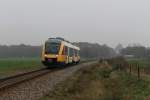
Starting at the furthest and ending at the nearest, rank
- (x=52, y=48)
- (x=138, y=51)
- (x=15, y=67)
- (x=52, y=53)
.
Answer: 1. (x=138, y=51)
2. (x=15, y=67)
3. (x=52, y=48)
4. (x=52, y=53)

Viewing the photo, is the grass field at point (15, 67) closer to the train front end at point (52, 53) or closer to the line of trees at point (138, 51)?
the train front end at point (52, 53)

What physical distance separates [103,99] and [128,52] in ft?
577

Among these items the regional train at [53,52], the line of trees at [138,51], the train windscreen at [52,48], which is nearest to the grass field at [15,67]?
the regional train at [53,52]

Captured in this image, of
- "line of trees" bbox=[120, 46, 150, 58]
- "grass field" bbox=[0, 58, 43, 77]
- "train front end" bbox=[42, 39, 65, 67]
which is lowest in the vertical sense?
"grass field" bbox=[0, 58, 43, 77]

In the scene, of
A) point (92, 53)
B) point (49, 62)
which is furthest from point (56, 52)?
point (92, 53)

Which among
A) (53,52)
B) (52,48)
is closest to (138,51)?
(52,48)

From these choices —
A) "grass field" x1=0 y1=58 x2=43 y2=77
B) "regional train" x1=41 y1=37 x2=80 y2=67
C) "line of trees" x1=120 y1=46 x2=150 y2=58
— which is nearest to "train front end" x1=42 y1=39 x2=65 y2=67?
"regional train" x1=41 y1=37 x2=80 y2=67

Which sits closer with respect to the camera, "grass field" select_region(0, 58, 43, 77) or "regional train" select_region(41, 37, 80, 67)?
"grass field" select_region(0, 58, 43, 77)

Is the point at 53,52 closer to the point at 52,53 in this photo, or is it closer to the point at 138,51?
the point at 52,53

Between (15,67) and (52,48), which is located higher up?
(52,48)

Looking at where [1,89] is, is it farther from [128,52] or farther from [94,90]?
[128,52]

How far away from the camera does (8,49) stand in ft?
588

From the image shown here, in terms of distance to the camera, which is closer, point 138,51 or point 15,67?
point 15,67

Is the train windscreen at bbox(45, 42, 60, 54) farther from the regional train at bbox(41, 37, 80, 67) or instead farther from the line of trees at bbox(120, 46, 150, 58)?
the line of trees at bbox(120, 46, 150, 58)
